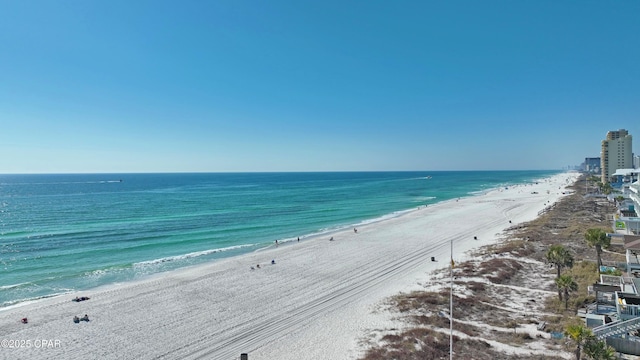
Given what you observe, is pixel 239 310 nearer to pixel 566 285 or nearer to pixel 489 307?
pixel 489 307

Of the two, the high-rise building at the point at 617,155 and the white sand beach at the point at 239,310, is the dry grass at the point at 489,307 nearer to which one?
the white sand beach at the point at 239,310

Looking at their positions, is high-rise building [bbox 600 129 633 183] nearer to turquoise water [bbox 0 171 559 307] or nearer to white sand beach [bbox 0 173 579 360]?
turquoise water [bbox 0 171 559 307]

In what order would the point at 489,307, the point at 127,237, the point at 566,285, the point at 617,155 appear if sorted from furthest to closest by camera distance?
the point at 617,155 → the point at 127,237 → the point at 489,307 → the point at 566,285

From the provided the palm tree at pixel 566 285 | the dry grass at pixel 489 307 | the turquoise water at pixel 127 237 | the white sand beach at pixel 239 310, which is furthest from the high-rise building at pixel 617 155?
the palm tree at pixel 566 285

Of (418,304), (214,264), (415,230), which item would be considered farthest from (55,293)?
(415,230)

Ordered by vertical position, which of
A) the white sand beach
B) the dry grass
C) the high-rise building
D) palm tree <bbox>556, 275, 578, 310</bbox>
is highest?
the high-rise building

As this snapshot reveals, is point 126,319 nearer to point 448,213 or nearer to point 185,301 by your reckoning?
point 185,301

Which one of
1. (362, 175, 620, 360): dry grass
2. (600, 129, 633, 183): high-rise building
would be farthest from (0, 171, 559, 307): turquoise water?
(600, 129, 633, 183): high-rise building

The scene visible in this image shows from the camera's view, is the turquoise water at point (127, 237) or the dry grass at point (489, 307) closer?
the dry grass at point (489, 307)

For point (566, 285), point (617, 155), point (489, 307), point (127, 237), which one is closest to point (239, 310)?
point (489, 307)
